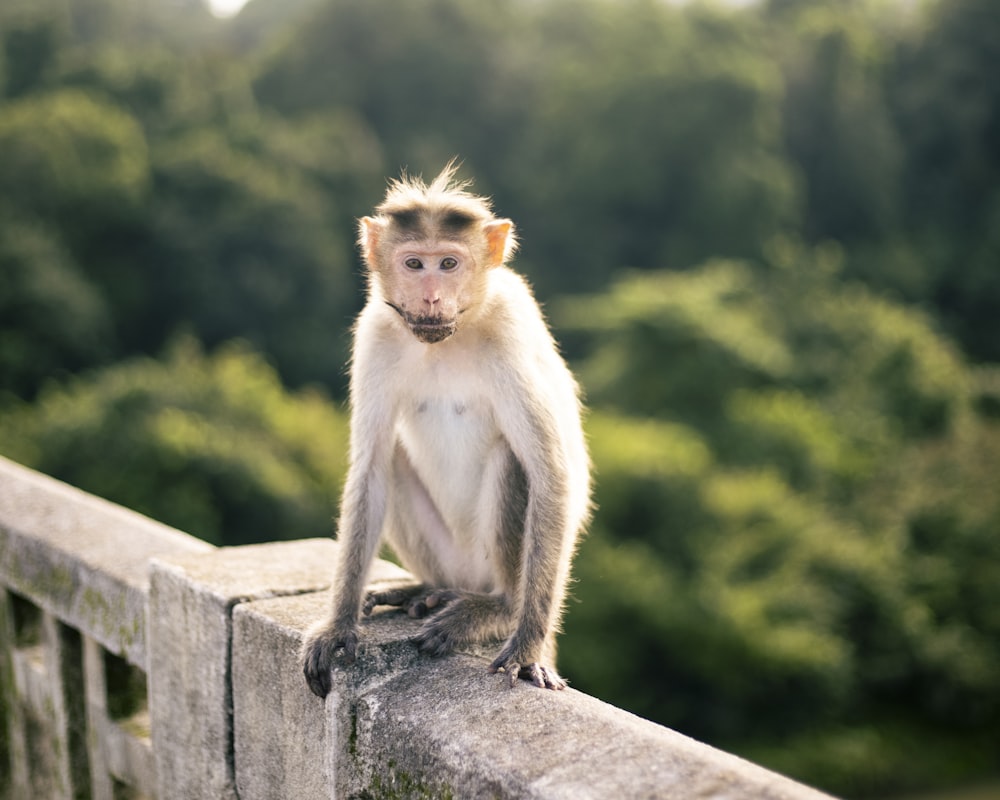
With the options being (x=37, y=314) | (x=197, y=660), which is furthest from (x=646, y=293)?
(x=197, y=660)

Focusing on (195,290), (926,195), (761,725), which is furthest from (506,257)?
(926,195)

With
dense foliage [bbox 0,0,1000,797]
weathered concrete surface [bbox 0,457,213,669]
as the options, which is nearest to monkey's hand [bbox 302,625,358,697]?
weathered concrete surface [bbox 0,457,213,669]

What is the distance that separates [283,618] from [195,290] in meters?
30.4

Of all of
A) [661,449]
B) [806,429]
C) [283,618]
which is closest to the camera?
[283,618]

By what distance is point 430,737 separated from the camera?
98.7 inches

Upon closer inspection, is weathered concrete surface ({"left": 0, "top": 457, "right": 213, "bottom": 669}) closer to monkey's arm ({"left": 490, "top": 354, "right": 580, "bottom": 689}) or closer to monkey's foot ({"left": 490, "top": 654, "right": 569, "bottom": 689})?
monkey's arm ({"left": 490, "top": 354, "right": 580, "bottom": 689})

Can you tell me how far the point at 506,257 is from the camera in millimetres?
3865

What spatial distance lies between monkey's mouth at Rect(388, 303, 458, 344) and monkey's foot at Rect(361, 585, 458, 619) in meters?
0.80

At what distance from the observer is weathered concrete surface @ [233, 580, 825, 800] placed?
2248 millimetres

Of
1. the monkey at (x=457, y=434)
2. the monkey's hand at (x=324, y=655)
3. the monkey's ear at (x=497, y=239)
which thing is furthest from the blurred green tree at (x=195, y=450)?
the monkey's hand at (x=324, y=655)

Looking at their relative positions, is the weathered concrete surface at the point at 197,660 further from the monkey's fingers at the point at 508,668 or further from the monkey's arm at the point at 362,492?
the monkey's fingers at the point at 508,668

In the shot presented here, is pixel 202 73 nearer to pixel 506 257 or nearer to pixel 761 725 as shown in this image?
pixel 761 725

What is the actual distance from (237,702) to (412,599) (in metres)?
0.77

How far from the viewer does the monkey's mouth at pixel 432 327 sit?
351 cm
